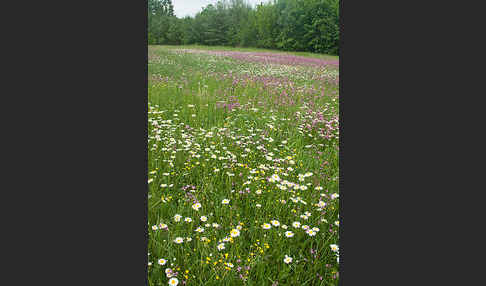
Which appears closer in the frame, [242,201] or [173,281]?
[173,281]

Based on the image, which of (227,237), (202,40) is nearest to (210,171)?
(227,237)

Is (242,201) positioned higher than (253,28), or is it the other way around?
(253,28)

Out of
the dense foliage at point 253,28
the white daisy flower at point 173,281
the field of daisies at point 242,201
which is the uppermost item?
the dense foliage at point 253,28

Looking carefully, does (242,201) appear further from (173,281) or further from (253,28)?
(253,28)

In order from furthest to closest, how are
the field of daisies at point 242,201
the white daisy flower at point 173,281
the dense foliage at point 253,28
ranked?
the dense foliage at point 253,28
the field of daisies at point 242,201
the white daisy flower at point 173,281

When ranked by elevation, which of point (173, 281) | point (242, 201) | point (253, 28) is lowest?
point (173, 281)

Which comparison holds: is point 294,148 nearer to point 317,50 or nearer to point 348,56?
point 348,56

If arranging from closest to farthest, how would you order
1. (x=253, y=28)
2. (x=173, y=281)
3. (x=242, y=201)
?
(x=173, y=281) → (x=242, y=201) → (x=253, y=28)

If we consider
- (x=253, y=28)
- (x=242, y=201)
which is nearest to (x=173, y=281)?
(x=242, y=201)

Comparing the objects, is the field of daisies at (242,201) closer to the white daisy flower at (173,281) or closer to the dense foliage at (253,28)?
the white daisy flower at (173,281)

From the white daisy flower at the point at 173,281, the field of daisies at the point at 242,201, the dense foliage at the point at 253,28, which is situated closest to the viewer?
the white daisy flower at the point at 173,281

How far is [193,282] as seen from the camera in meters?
1.66

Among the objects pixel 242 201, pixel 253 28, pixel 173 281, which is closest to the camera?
pixel 173 281

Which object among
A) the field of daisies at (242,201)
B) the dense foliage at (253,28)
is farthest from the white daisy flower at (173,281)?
the dense foliage at (253,28)
